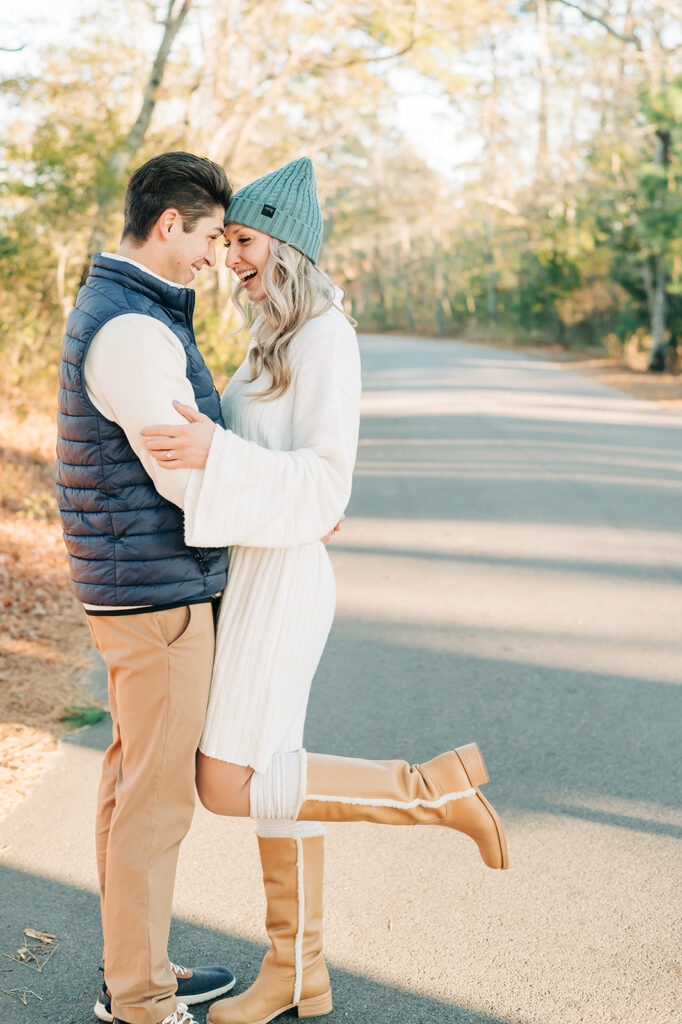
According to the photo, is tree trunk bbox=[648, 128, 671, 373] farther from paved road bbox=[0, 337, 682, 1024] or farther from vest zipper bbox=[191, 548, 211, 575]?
vest zipper bbox=[191, 548, 211, 575]

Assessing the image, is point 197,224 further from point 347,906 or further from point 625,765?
point 625,765

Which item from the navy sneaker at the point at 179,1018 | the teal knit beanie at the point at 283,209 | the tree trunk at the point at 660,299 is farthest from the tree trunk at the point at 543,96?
the navy sneaker at the point at 179,1018

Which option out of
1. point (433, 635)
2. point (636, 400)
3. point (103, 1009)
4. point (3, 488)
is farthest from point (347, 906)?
point (636, 400)

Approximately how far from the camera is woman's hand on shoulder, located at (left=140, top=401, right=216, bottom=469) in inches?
92.9

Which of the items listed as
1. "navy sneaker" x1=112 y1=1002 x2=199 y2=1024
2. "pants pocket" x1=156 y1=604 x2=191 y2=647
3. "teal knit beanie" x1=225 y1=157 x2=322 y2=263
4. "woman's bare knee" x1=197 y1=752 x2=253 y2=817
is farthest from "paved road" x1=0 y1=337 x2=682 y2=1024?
"teal knit beanie" x1=225 y1=157 x2=322 y2=263

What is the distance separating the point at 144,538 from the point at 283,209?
89cm

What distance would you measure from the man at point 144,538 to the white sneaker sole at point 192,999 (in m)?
0.18

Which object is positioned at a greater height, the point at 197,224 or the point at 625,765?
the point at 197,224

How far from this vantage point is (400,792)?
270cm

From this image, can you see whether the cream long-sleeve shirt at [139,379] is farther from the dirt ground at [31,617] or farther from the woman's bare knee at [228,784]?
the dirt ground at [31,617]

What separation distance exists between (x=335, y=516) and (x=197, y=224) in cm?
78

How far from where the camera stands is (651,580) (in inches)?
292

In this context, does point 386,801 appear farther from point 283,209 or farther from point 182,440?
point 283,209

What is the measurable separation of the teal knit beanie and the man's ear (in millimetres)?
191
